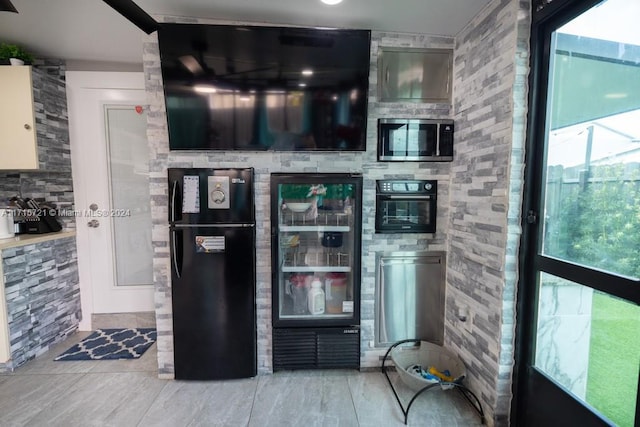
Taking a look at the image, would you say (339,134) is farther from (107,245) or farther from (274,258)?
(107,245)

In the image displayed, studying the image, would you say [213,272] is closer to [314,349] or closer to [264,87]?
[314,349]

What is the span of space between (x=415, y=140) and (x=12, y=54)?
10.2 ft

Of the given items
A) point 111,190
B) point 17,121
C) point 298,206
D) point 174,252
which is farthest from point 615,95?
point 17,121

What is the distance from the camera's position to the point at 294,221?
2.04 metres

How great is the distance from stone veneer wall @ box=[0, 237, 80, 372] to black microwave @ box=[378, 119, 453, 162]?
2.75m

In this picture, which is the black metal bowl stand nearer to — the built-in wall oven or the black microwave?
the built-in wall oven

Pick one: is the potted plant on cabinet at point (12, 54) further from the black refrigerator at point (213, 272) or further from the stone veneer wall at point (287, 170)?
the black refrigerator at point (213, 272)

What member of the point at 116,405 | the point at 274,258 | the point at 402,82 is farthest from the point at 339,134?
the point at 116,405

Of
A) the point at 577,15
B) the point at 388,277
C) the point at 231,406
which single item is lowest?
the point at 231,406

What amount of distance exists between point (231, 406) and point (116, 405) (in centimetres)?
70

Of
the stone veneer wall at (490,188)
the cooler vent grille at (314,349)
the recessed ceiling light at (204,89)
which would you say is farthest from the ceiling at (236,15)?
the cooler vent grille at (314,349)

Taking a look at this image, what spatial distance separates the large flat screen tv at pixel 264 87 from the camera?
5.72 feet

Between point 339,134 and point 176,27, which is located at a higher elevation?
point 176,27

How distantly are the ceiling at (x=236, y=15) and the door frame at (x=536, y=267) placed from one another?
1.54ft
